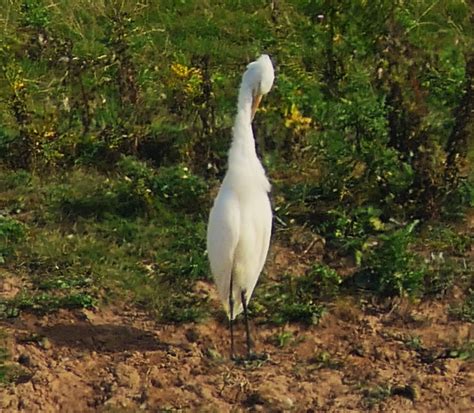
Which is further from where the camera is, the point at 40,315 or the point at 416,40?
the point at 416,40

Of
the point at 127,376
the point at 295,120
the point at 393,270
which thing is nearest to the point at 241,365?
the point at 127,376

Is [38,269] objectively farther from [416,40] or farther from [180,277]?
[416,40]

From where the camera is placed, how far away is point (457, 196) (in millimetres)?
7211

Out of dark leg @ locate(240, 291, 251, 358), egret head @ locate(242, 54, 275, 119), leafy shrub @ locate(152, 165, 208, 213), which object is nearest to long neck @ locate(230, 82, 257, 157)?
egret head @ locate(242, 54, 275, 119)

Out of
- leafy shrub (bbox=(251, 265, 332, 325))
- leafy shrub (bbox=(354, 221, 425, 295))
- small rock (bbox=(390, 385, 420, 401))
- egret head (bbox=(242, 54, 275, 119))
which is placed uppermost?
egret head (bbox=(242, 54, 275, 119))

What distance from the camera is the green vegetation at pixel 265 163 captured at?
6438mm

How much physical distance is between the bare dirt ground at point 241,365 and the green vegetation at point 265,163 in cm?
16

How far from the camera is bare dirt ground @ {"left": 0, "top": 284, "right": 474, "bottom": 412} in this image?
5.38 metres

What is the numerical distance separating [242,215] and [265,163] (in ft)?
7.13

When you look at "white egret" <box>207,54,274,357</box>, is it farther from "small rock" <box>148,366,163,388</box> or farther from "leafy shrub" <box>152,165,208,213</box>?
"leafy shrub" <box>152,165,208,213</box>

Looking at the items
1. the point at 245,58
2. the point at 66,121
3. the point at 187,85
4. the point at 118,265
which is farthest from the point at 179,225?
the point at 245,58

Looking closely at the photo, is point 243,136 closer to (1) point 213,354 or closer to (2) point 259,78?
(2) point 259,78

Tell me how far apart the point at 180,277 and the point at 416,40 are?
3.88m

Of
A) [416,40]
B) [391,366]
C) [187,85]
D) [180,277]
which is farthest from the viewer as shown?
[416,40]
